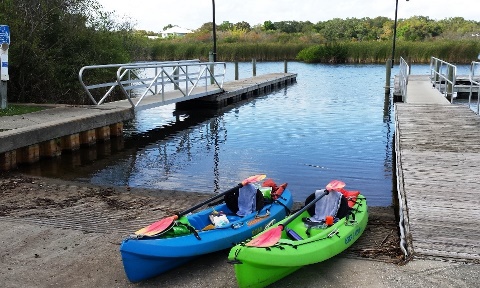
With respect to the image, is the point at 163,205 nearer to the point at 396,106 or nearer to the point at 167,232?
the point at 167,232

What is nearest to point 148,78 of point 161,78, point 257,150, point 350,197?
point 161,78

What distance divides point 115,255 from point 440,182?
15.2 ft

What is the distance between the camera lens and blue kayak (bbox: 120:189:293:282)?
5.55m

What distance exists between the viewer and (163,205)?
8359mm

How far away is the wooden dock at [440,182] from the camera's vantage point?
5867mm

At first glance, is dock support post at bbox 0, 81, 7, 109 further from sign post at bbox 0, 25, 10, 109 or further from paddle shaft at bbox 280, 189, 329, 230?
paddle shaft at bbox 280, 189, 329, 230

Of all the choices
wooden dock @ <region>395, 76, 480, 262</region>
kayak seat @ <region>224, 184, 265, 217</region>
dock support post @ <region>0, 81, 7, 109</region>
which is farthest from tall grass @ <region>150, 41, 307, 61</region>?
kayak seat @ <region>224, 184, 265, 217</region>

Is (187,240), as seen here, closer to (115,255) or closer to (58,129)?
(115,255)

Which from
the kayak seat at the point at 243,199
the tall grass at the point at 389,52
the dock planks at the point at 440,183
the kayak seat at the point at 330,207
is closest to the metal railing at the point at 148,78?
the dock planks at the point at 440,183

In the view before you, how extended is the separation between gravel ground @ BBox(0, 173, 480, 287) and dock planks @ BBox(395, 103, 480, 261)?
13.6 inches

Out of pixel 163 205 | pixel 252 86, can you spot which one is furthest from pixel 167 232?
pixel 252 86

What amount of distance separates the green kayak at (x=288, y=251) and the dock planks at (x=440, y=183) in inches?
29.0

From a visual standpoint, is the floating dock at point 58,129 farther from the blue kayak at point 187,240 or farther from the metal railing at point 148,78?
the blue kayak at point 187,240

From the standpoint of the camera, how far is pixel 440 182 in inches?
306
